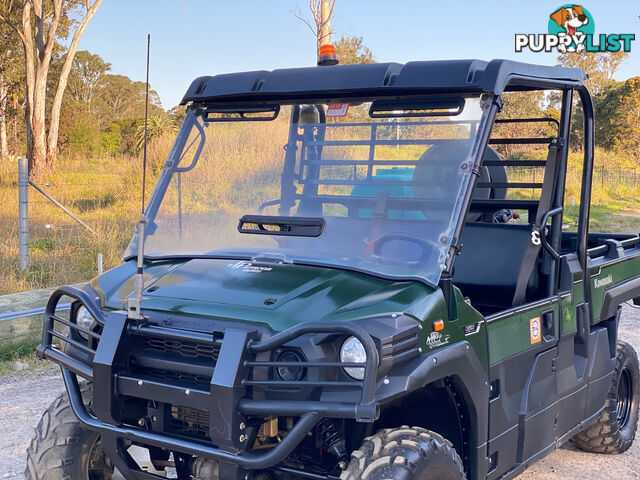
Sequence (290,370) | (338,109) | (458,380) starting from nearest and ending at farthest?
(290,370) < (458,380) < (338,109)

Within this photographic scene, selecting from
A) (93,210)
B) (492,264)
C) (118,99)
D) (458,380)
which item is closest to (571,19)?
(93,210)

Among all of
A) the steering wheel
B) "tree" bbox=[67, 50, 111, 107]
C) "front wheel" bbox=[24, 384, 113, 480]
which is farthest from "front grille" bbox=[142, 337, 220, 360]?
"tree" bbox=[67, 50, 111, 107]

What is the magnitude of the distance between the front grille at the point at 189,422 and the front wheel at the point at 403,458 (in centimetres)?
59

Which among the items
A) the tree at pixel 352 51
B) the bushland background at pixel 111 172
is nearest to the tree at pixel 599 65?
the bushland background at pixel 111 172

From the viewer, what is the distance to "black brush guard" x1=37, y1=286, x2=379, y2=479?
8.55ft

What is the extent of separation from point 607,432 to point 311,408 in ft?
9.15

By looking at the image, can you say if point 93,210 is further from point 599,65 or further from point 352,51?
point 599,65

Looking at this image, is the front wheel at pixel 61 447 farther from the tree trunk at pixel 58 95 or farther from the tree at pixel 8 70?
the tree at pixel 8 70

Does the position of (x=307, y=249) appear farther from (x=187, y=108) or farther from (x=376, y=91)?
(x=187, y=108)

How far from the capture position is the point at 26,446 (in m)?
4.82

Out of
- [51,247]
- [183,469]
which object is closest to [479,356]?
[183,469]

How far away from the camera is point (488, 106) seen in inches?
130

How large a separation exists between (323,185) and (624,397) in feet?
8.55
